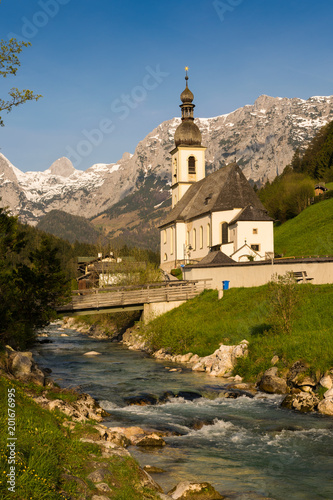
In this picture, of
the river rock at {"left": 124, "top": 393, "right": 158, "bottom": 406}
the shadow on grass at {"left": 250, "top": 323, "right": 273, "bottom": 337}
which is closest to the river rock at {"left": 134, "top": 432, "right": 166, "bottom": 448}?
the river rock at {"left": 124, "top": 393, "right": 158, "bottom": 406}

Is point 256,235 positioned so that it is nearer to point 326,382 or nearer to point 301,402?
point 326,382

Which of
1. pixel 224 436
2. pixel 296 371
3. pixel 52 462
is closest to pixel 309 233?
pixel 296 371

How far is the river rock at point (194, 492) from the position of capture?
34.8 feet

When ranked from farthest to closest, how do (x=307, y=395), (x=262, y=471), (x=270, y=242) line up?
(x=270, y=242)
(x=307, y=395)
(x=262, y=471)

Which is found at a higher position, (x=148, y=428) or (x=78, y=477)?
(x=78, y=477)

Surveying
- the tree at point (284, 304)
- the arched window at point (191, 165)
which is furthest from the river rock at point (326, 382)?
the arched window at point (191, 165)

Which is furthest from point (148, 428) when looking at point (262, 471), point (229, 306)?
point (229, 306)

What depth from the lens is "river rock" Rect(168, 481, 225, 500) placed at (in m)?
10.6

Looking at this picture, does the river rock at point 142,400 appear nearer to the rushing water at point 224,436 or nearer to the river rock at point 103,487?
the rushing water at point 224,436

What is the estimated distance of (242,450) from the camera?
47.0ft

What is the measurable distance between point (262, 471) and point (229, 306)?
25045 mm

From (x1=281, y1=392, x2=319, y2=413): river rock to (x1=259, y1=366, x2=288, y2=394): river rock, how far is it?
190 centimetres

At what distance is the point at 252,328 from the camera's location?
30359mm

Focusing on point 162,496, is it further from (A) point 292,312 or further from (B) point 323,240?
(B) point 323,240
